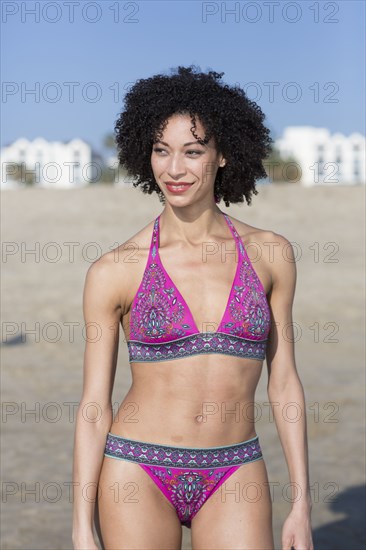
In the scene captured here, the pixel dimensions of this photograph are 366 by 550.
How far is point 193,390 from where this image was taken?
10.3ft

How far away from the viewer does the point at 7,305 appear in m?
23.3

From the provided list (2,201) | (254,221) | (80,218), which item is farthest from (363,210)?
(2,201)

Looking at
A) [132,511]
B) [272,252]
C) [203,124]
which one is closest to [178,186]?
[203,124]

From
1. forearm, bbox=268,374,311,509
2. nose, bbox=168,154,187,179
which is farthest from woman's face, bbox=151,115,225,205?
forearm, bbox=268,374,311,509

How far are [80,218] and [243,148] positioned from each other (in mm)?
33701

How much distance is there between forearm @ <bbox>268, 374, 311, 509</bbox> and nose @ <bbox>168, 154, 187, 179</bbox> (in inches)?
30.7

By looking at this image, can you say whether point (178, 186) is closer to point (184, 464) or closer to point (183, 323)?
point (183, 323)

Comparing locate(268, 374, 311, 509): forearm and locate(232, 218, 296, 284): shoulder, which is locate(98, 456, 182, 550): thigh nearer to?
locate(268, 374, 311, 509): forearm

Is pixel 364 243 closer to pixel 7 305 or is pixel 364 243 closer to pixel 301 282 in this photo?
pixel 301 282

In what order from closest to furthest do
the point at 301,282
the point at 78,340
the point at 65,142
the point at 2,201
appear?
the point at 78,340 < the point at 301,282 < the point at 2,201 < the point at 65,142

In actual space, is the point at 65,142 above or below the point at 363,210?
above

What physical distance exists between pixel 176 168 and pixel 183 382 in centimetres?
67

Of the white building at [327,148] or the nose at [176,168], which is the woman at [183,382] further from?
the white building at [327,148]

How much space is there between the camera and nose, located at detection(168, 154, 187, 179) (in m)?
3.14
